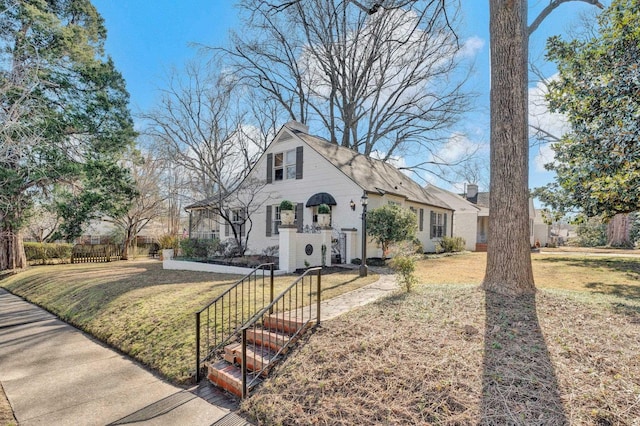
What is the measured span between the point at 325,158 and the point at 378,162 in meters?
6.13

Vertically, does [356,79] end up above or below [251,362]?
above

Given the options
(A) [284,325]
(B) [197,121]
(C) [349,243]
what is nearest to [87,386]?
(A) [284,325]

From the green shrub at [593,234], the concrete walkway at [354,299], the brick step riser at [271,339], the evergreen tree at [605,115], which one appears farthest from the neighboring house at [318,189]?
the green shrub at [593,234]

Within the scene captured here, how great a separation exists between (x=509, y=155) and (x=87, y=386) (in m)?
7.57

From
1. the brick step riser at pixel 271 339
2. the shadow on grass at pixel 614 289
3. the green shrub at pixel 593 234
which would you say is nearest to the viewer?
the brick step riser at pixel 271 339

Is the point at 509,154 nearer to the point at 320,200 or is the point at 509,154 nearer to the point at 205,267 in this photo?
the point at 320,200

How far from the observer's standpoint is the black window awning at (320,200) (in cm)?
1377

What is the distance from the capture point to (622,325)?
13.6ft

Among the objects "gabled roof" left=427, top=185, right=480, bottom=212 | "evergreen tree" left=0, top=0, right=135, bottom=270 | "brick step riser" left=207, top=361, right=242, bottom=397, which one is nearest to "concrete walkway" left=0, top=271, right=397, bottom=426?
"brick step riser" left=207, top=361, right=242, bottom=397

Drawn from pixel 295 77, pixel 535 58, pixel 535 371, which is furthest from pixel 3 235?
pixel 535 58

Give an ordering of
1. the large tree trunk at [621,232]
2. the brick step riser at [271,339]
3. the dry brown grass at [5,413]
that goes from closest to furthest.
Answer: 1. the dry brown grass at [5,413]
2. the brick step riser at [271,339]
3. the large tree trunk at [621,232]

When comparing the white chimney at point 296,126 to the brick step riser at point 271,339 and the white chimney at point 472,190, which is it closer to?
the brick step riser at point 271,339

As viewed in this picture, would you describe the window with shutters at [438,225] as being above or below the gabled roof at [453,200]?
below

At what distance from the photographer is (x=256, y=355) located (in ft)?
14.8
